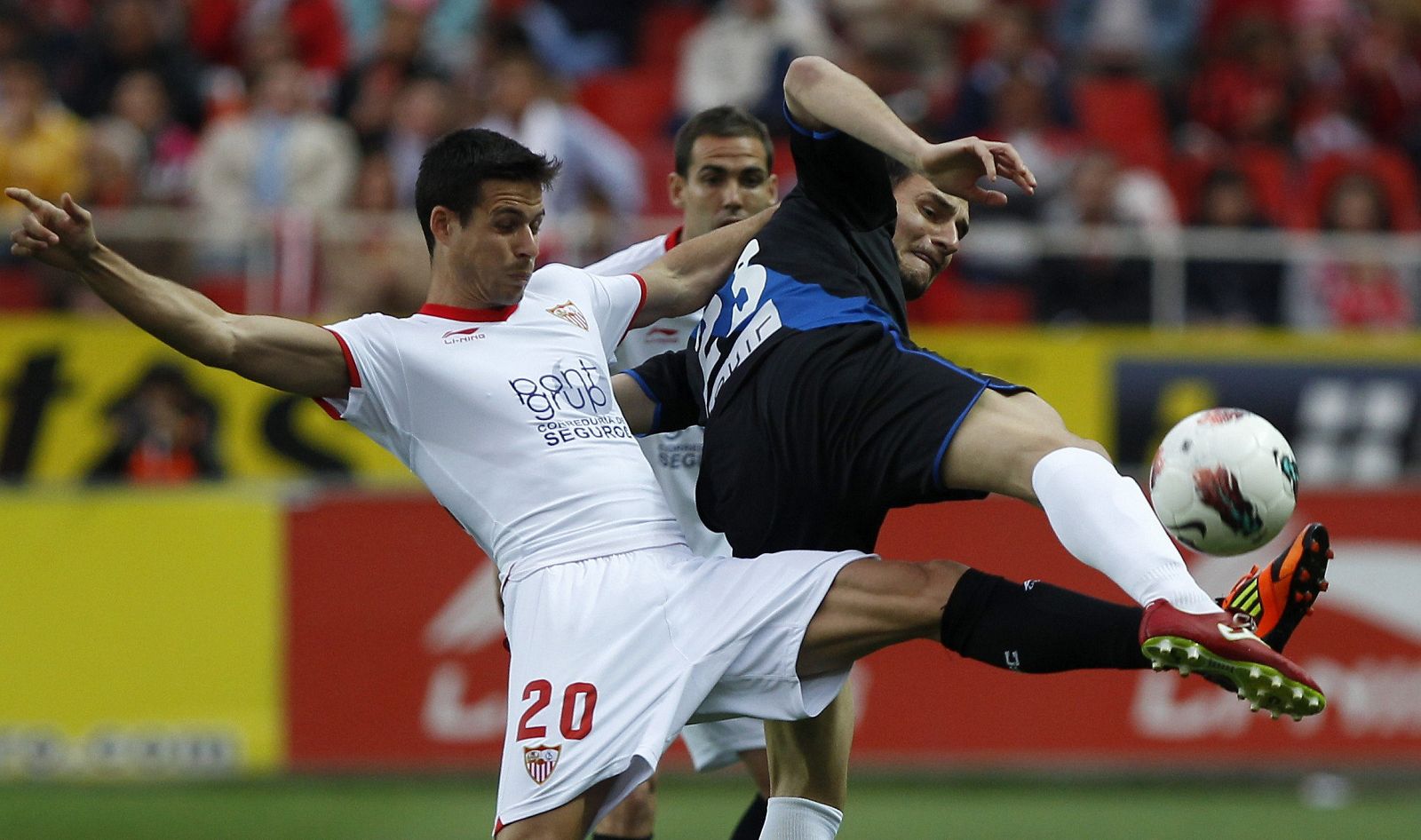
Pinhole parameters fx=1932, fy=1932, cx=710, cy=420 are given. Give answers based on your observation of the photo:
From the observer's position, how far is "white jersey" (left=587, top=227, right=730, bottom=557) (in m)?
6.49

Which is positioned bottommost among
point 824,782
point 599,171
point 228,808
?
Result: point 228,808

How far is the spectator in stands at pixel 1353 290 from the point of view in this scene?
11.4 metres

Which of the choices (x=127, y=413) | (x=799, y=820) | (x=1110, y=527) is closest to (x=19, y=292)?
(x=127, y=413)

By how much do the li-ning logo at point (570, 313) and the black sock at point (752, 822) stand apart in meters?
1.90

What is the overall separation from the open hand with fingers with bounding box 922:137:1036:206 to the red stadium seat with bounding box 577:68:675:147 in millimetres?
9283

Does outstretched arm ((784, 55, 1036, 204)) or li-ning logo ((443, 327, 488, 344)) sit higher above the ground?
outstretched arm ((784, 55, 1036, 204))

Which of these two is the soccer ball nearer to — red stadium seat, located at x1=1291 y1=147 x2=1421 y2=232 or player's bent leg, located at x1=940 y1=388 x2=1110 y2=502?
player's bent leg, located at x1=940 y1=388 x2=1110 y2=502

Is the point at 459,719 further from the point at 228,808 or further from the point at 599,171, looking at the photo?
the point at 599,171

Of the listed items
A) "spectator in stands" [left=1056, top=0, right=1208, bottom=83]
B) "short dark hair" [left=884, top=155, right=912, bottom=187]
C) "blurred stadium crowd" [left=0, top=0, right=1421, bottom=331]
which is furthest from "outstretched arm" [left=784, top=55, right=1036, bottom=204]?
"spectator in stands" [left=1056, top=0, right=1208, bottom=83]

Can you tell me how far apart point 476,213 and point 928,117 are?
783 cm

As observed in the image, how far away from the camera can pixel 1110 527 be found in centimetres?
427

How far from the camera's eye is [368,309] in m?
10.6

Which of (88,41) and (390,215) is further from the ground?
(88,41)

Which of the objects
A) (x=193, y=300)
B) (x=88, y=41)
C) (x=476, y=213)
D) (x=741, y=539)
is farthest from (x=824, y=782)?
(x=88, y=41)
